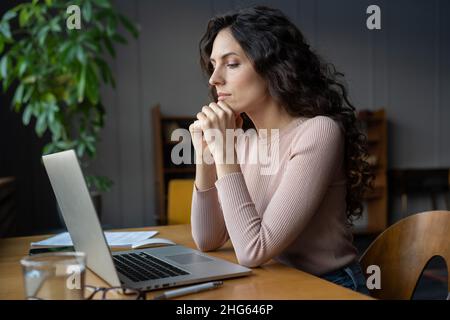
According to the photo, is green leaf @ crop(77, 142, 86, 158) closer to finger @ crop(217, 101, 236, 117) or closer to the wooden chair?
finger @ crop(217, 101, 236, 117)

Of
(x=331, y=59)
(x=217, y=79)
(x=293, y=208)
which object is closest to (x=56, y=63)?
(x=217, y=79)

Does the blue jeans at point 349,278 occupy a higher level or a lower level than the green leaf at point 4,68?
lower

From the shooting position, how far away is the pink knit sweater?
977 millimetres

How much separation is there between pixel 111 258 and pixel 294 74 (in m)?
0.74

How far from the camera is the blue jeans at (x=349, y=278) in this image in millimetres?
1062

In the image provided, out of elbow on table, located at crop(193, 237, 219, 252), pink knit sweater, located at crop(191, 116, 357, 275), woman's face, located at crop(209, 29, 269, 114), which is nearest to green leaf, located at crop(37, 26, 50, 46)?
woman's face, located at crop(209, 29, 269, 114)

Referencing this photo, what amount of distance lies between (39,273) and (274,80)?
80cm

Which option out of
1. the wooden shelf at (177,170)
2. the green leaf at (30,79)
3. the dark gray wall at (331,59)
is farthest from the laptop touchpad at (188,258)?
the wooden shelf at (177,170)

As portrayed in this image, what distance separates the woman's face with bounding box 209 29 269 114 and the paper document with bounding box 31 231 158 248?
464mm

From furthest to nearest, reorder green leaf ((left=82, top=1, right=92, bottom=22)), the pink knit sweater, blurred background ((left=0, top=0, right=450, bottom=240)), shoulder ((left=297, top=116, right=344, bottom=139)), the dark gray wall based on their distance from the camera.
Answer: the dark gray wall < blurred background ((left=0, top=0, right=450, bottom=240)) < green leaf ((left=82, top=1, right=92, bottom=22)) < shoulder ((left=297, top=116, right=344, bottom=139)) < the pink knit sweater

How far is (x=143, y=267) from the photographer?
3.05 ft

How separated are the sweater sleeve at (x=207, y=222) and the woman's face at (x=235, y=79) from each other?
246 mm

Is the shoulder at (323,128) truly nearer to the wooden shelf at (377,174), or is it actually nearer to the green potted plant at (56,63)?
the green potted plant at (56,63)
